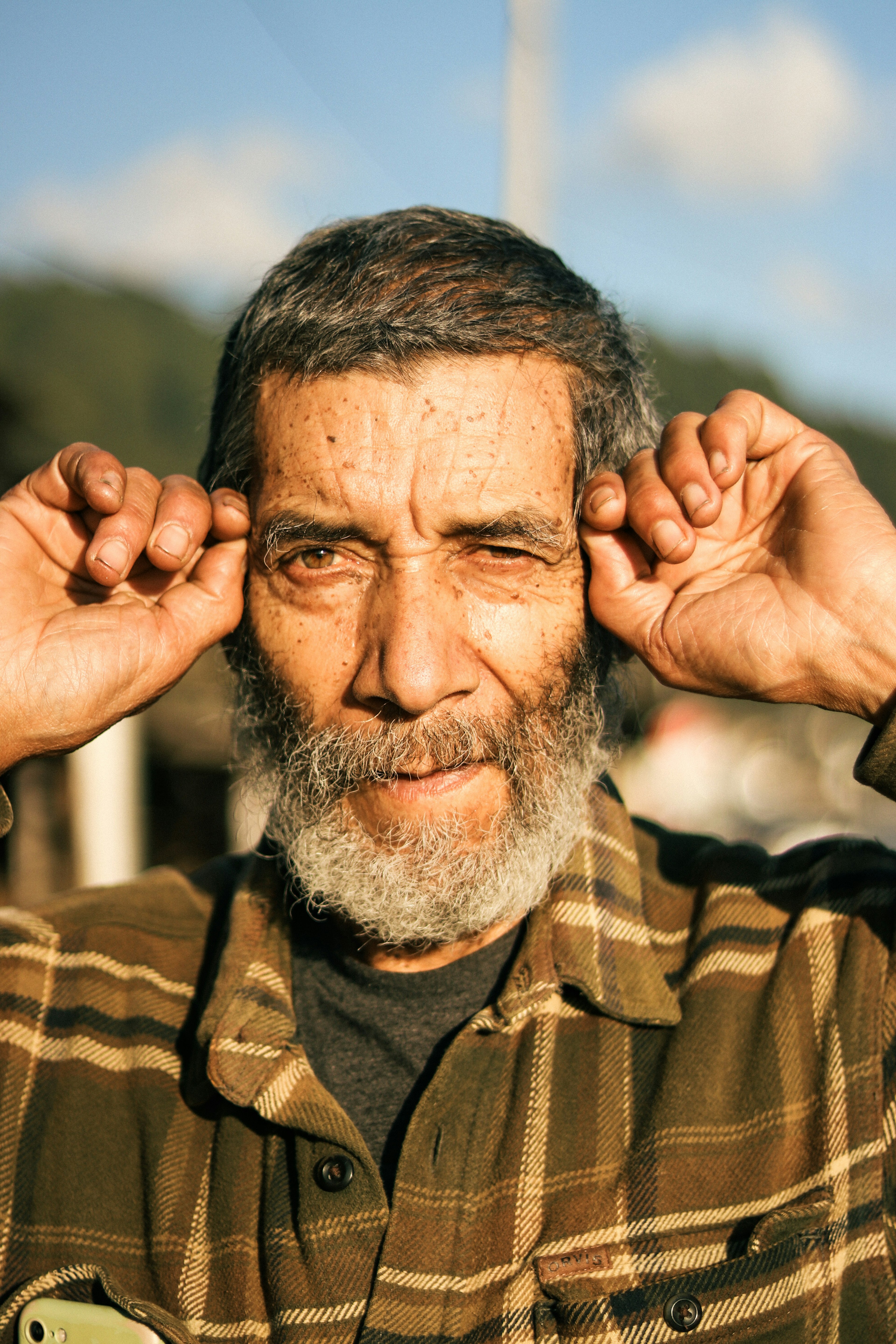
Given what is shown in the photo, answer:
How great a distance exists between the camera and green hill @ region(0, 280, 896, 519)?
736 centimetres

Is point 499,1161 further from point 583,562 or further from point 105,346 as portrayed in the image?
→ point 105,346

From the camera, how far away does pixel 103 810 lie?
6941 mm

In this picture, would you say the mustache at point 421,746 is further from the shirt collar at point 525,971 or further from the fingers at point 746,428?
the fingers at point 746,428

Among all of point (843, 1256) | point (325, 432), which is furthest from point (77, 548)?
point (843, 1256)

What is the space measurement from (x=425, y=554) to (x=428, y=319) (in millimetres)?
487

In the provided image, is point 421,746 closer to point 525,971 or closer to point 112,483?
point 525,971

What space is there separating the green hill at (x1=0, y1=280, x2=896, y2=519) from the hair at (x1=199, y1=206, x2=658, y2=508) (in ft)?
13.1

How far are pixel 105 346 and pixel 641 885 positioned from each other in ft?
26.7

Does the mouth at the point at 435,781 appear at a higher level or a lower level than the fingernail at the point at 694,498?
lower

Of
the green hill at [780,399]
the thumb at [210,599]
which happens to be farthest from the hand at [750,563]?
the green hill at [780,399]

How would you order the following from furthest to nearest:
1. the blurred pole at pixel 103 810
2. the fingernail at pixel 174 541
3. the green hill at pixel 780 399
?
the green hill at pixel 780 399 < the blurred pole at pixel 103 810 < the fingernail at pixel 174 541

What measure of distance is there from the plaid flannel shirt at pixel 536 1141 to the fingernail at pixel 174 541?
80cm

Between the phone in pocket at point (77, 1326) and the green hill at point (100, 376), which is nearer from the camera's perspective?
the phone in pocket at point (77, 1326)

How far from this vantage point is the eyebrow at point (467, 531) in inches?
79.9
